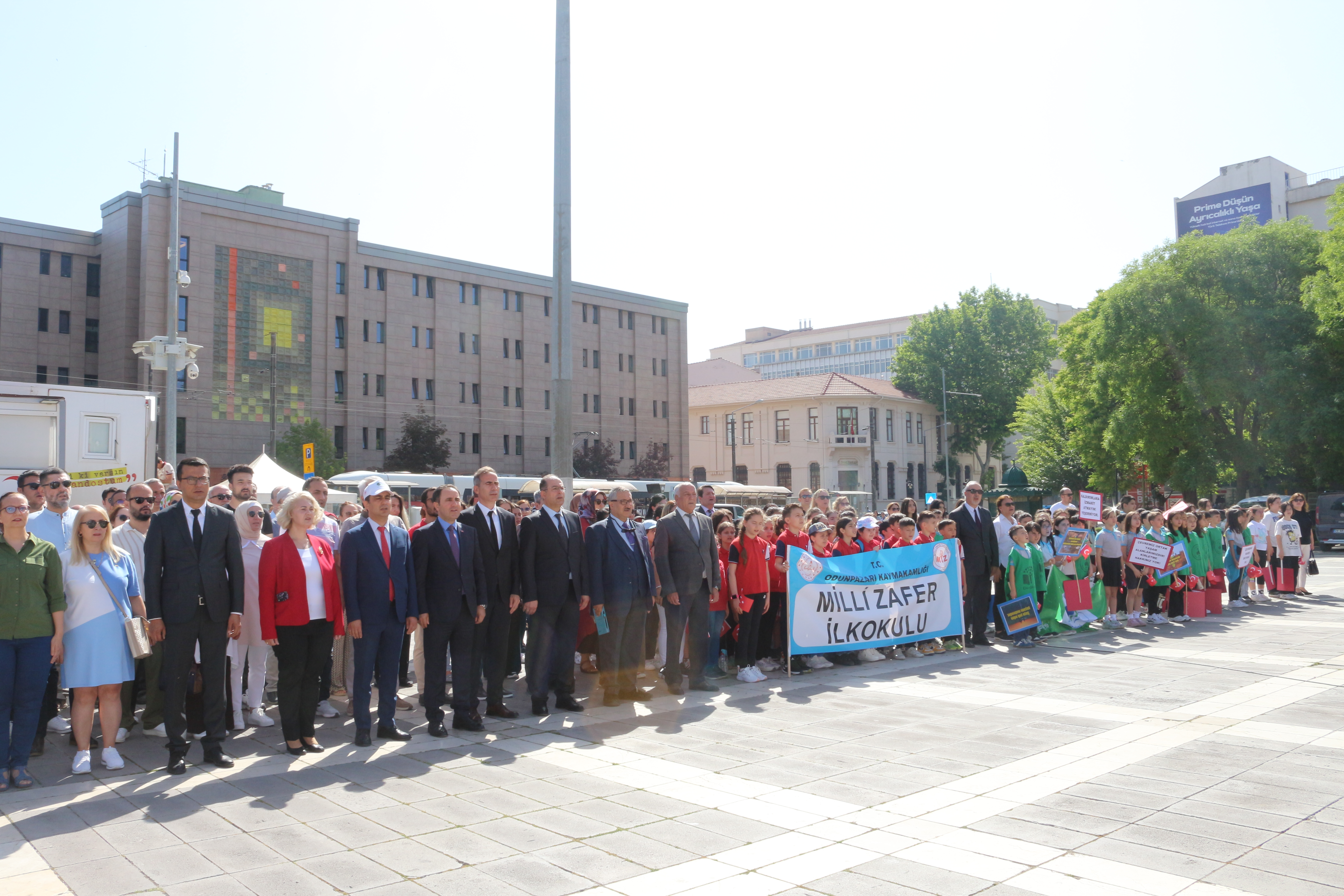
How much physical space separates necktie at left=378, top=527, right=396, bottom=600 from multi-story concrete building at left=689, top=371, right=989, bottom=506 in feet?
204

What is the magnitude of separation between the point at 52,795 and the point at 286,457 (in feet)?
151

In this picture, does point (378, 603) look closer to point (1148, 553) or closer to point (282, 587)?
point (282, 587)

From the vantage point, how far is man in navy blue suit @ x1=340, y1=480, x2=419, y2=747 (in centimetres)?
745

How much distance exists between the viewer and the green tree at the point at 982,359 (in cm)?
7744

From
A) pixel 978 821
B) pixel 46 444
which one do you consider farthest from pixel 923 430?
pixel 978 821

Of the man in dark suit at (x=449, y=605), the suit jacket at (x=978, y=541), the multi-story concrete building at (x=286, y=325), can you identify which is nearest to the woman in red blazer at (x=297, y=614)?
the man in dark suit at (x=449, y=605)

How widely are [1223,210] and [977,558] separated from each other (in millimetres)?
78703

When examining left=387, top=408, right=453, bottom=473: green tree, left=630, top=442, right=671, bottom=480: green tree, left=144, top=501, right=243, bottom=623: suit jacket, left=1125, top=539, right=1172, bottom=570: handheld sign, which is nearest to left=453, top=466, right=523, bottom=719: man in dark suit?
left=144, top=501, right=243, bottom=623: suit jacket

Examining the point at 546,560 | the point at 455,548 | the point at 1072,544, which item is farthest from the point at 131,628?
the point at 1072,544

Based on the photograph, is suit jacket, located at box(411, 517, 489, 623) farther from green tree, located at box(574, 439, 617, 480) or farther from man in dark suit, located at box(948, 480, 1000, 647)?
green tree, located at box(574, 439, 617, 480)

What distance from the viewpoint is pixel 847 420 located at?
242ft

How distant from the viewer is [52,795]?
612 cm

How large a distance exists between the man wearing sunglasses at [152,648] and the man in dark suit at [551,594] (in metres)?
3.02

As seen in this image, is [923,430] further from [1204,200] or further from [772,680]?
[772,680]
